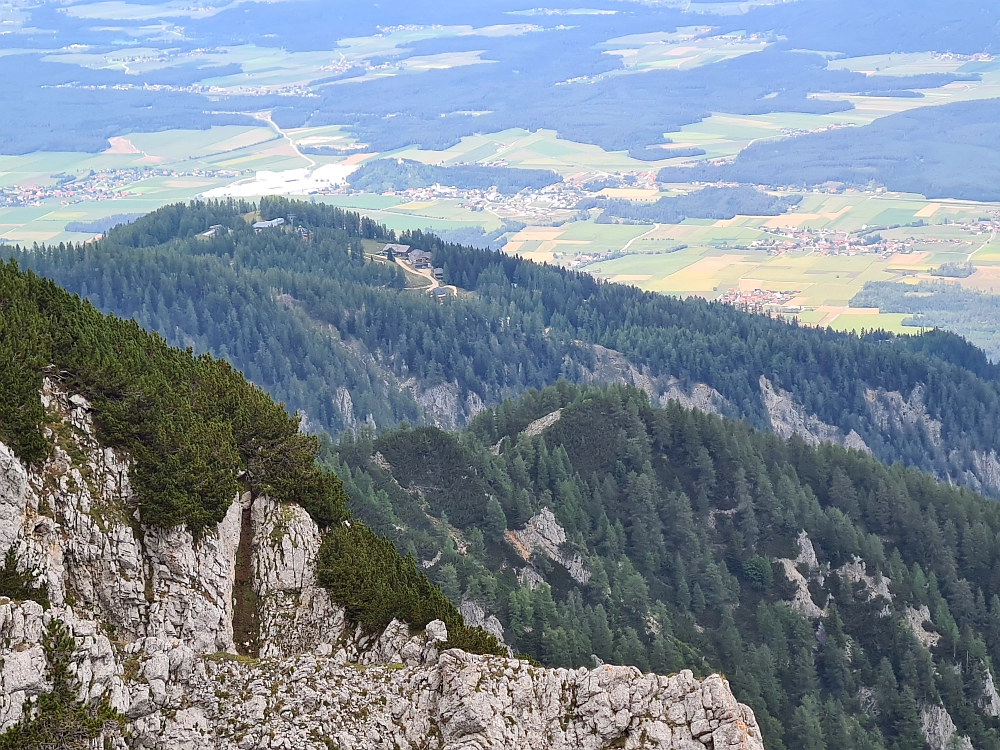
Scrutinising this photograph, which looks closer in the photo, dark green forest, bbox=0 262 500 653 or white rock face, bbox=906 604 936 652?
dark green forest, bbox=0 262 500 653

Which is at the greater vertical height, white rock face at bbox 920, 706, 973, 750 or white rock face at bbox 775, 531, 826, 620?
white rock face at bbox 775, 531, 826, 620

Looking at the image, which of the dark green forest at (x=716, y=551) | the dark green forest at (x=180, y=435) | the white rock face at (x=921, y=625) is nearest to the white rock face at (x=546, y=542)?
the dark green forest at (x=716, y=551)

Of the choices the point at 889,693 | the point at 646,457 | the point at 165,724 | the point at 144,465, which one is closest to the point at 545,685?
the point at 165,724

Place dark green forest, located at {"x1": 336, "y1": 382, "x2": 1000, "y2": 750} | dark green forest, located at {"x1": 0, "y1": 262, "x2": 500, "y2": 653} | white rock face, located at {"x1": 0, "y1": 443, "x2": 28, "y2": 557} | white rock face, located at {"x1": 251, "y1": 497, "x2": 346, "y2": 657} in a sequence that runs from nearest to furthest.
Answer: white rock face, located at {"x1": 0, "y1": 443, "x2": 28, "y2": 557}
dark green forest, located at {"x1": 0, "y1": 262, "x2": 500, "y2": 653}
white rock face, located at {"x1": 251, "y1": 497, "x2": 346, "y2": 657}
dark green forest, located at {"x1": 336, "y1": 382, "x2": 1000, "y2": 750}

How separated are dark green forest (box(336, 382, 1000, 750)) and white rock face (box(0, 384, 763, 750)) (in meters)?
42.1

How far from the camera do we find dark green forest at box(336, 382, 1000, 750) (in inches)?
4350

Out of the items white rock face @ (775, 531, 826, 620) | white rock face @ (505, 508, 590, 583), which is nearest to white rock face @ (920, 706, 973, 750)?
white rock face @ (775, 531, 826, 620)

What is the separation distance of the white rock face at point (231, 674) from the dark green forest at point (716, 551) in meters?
42.1

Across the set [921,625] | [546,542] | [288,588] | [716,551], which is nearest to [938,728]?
[921,625]

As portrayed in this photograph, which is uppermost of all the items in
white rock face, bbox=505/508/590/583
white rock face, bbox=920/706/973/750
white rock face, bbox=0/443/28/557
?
white rock face, bbox=0/443/28/557

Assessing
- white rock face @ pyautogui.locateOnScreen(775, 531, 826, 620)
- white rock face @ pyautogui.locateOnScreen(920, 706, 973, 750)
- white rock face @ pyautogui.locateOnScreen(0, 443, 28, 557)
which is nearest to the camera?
white rock face @ pyautogui.locateOnScreen(0, 443, 28, 557)

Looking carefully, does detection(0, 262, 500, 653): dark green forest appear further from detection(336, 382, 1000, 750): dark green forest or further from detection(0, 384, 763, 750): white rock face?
detection(336, 382, 1000, 750): dark green forest

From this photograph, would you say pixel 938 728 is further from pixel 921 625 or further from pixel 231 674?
pixel 231 674

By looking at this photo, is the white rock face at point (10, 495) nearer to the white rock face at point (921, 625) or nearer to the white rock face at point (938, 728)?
the white rock face at point (938, 728)
